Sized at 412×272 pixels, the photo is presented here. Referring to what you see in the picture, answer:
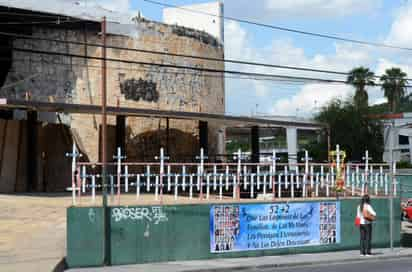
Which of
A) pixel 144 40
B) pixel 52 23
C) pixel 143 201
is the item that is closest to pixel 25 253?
pixel 143 201

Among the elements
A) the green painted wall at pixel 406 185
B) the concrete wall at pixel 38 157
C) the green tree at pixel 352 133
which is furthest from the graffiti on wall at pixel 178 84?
the green tree at pixel 352 133

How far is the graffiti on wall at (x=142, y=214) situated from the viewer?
18.1 metres

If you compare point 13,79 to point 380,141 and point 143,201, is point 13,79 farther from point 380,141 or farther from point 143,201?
point 380,141

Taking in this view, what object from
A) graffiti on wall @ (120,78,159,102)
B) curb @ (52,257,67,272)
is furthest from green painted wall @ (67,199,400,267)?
graffiti on wall @ (120,78,159,102)

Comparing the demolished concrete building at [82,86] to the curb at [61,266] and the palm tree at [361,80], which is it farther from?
the palm tree at [361,80]

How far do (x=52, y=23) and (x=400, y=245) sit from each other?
60.6 feet

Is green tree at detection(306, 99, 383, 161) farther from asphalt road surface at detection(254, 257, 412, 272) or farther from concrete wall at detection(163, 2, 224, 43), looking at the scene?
asphalt road surface at detection(254, 257, 412, 272)

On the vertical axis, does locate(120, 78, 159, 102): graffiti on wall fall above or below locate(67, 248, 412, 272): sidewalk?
above

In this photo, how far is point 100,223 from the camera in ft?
58.2

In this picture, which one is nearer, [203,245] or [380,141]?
[203,245]

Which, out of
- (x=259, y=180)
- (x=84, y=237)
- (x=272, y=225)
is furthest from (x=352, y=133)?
(x=84, y=237)

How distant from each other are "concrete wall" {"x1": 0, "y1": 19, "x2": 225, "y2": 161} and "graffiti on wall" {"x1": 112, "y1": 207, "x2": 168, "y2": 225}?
1469cm

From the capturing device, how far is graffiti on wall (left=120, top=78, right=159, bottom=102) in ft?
114

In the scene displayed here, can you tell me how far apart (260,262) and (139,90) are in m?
17.9
